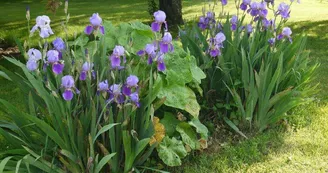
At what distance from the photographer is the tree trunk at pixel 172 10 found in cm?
902

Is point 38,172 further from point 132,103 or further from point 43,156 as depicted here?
point 132,103

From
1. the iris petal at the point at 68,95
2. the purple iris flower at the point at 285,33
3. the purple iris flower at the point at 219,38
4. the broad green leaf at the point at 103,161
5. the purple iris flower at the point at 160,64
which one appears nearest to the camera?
the iris petal at the point at 68,95

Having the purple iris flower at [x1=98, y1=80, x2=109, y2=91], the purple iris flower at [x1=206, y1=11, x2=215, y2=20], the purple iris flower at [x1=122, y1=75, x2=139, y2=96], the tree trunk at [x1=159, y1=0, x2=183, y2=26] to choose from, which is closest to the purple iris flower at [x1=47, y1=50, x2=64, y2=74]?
the purple iris flower at [x1=98, y1=80, x2=109, y2=91]

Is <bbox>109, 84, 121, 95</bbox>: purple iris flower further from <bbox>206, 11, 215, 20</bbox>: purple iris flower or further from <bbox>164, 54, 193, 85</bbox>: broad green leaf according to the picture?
<bbox>206, 11, 215, 20</bbox>: purple iris flower

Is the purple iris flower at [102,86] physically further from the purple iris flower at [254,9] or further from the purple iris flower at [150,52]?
the purple iris flower at [254,9]

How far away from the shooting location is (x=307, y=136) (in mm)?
3697

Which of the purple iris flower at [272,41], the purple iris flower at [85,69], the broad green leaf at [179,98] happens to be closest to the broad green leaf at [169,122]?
the broad green leaf at [179,98]

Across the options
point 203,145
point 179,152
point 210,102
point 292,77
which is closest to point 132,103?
point 179,152

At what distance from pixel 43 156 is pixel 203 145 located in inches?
47.9

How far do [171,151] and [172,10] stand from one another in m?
6.55

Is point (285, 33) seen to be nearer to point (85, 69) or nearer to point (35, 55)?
point (85, 69)

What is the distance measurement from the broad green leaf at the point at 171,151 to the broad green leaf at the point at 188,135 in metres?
0.10

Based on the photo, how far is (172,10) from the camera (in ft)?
29.8

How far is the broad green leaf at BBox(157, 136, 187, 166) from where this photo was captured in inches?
111
